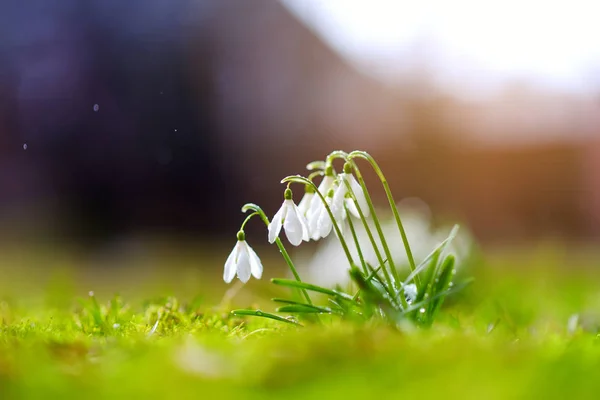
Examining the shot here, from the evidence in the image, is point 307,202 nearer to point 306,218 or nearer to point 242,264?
point 306,218

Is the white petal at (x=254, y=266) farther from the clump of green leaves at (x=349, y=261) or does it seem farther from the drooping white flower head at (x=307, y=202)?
the drooping white flower head at (x=307, y=202)

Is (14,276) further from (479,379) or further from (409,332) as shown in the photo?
(479,379)

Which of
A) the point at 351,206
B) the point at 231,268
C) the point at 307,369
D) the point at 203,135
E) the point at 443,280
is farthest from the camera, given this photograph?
the point at 203,135

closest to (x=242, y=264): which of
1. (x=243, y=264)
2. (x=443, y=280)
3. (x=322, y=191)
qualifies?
(x=243, y=264)

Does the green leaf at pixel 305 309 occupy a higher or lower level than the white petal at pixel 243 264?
lower

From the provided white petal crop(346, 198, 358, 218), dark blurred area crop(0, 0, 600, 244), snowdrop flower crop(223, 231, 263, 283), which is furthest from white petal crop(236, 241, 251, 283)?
dark blurred area crop(0, 0, 600, 244)

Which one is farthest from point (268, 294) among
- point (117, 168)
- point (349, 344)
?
point (117, 168)

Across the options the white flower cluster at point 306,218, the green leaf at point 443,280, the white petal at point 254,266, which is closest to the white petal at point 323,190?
the white flower cluster at point 306,218
